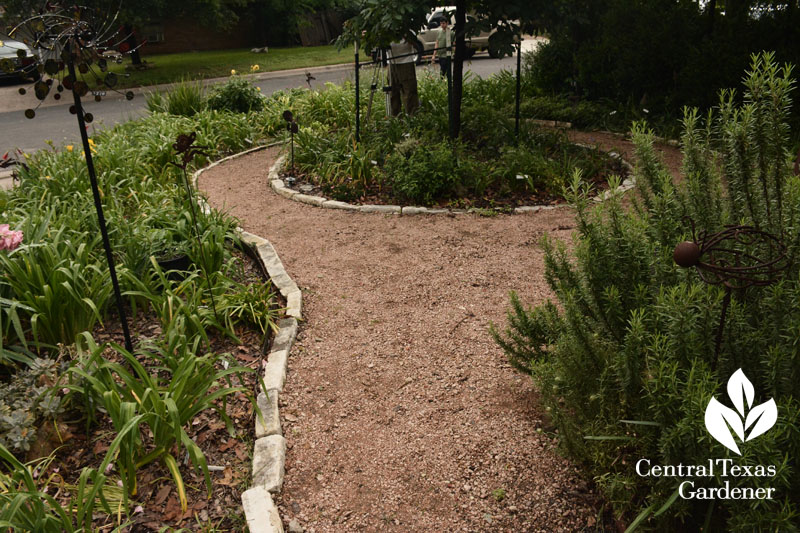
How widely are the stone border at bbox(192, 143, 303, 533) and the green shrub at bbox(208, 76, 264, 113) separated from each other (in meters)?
5.67

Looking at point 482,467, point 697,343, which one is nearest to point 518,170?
point 482,467

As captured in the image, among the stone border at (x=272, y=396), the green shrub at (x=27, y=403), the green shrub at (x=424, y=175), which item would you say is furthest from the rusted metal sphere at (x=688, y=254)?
the green shrub at (x=424, y=175)

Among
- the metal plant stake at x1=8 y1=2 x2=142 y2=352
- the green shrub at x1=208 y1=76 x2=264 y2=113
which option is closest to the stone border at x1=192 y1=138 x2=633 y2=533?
the metal plant stake at x1=8 y1=2 x2=142 y2=352

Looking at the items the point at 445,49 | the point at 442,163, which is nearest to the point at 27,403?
the point at 442,163

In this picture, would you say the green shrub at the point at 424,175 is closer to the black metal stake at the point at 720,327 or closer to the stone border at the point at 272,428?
the stone border at the point at 272,428

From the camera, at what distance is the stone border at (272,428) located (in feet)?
7.76

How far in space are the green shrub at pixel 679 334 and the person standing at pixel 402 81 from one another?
5.40 m

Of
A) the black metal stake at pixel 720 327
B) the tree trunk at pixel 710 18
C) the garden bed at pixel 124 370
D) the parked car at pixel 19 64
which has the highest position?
the tree trunk at pixel 710 18

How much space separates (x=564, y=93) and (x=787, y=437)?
29.4 feet

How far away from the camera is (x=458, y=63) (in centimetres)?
668

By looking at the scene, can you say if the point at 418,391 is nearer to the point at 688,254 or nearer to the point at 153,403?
the point at 153,403

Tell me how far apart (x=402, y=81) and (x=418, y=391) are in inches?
211

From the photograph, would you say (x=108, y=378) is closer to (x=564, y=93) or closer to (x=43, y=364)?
(x=43, y=364)

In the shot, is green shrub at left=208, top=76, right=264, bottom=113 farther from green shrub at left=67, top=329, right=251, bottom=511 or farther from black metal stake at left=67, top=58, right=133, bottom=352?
green shrub at left=67, top=329, right=251, bottom=511
